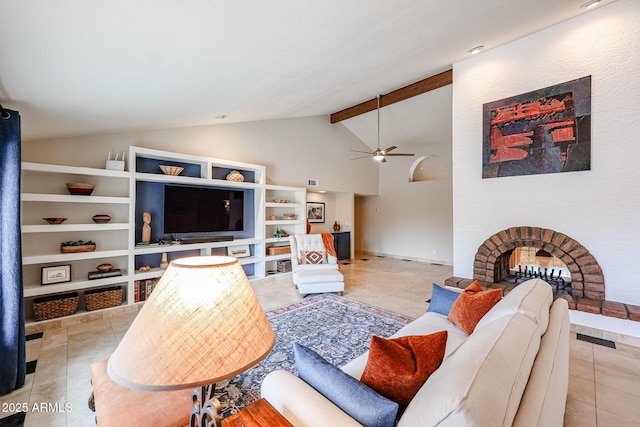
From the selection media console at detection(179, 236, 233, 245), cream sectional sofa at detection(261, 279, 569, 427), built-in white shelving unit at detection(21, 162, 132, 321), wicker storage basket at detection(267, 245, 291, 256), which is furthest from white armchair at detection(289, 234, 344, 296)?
cream sectional sofa at detection(261, 279, 569, 427)

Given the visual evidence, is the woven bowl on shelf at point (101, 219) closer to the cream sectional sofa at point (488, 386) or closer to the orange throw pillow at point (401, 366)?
the cream sectional sofa at point (488, 386)

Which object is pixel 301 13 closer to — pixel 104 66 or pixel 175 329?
pixel 104 66

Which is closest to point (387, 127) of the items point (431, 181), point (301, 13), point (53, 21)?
point (431, 181)

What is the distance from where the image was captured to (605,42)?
3.09 m

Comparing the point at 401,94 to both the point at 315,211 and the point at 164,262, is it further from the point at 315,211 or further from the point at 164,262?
the point at 164,262

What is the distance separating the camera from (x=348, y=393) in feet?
3.38

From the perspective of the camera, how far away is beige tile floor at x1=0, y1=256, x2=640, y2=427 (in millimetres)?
1822

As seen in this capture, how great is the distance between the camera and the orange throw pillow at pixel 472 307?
6.58 ft

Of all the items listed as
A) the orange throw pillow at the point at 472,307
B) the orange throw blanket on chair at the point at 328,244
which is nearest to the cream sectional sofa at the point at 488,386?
the orange throw pillow at the point at 472,307

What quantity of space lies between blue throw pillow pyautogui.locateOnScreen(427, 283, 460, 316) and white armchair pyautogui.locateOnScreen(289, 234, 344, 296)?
73.0 inches

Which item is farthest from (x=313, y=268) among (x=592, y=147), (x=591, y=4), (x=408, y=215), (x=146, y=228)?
(x=591, y=4)

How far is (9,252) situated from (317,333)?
2.64 metres

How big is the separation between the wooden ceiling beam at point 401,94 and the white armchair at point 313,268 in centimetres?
307

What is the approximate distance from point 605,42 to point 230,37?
4097 mm
